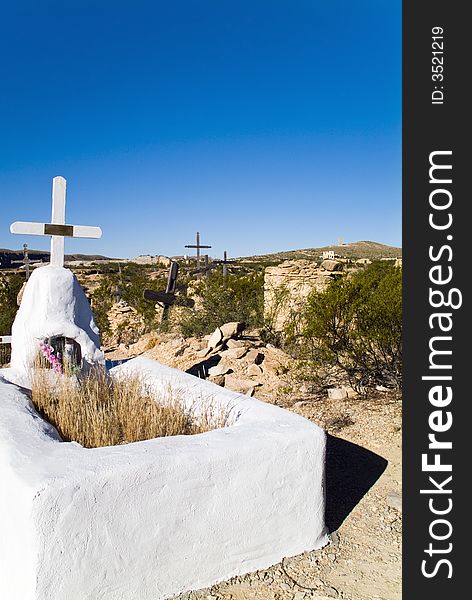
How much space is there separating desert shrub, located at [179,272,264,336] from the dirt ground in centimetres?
497

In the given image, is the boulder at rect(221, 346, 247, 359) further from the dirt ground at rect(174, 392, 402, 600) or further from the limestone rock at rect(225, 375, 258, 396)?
Result: the dirt ground at rect(174, 392, 402, 600)

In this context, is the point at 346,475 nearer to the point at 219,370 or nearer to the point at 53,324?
the point at 53,324

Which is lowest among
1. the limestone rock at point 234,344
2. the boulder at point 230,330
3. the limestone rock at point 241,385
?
the limestone rock at point 241,385

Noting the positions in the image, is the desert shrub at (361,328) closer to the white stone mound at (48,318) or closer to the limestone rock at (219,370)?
the limestone rock at (219,370)

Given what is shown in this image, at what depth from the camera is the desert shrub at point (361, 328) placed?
23.0ft

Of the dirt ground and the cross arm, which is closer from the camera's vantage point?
the dirt ground

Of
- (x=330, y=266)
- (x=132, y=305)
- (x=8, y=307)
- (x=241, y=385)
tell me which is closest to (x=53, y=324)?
(x=241, y=385)

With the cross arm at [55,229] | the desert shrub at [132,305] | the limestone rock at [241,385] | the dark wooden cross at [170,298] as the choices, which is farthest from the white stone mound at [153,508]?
the desert shrub at [132,305]

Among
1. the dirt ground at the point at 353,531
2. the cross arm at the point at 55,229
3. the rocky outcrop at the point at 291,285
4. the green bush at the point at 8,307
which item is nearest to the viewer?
the dirt ground at the point at 353,531

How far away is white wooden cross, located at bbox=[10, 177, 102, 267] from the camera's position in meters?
5.83

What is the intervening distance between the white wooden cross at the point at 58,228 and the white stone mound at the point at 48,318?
0.56 m

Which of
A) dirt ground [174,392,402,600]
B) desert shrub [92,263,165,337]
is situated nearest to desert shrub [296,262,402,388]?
dirt ground [174,392,402,600]

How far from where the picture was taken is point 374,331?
23.1ft

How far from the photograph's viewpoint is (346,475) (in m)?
4.85
